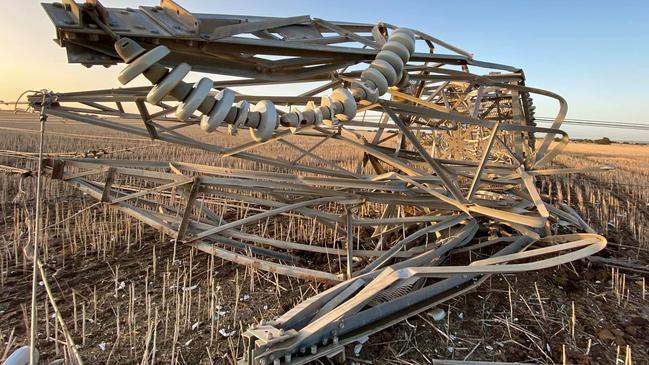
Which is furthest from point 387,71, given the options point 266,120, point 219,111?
point 219,111

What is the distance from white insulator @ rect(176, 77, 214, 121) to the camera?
3.81 ft

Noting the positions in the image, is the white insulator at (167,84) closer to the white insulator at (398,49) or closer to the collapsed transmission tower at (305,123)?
the collapsed transmission tower at (305,123)

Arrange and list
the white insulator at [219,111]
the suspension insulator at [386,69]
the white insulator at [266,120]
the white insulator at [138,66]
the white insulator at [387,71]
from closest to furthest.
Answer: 1. the white insulator at [138,66]
2. the white insulator at [219,111]
3. the white insulator at [266,120]
4. the suspension insulator at [386,69]
5. the white insulator at [387,71]

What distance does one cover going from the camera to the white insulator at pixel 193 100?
3.81 ft

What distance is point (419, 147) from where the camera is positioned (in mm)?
2691

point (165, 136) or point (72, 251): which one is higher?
point (165, 136)

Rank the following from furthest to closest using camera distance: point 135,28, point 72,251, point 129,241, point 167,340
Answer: point 129,241
point 72,251
point 167,340
point 135,28

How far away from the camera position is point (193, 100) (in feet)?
3.80

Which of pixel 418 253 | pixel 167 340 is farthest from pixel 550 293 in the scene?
pixel 167 340

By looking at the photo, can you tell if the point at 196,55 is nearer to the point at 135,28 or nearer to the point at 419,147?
the point at 135,28

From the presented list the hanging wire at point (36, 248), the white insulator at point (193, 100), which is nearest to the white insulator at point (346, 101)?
the white insulator at point (193, 100)

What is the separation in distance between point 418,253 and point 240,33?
8.19 feet

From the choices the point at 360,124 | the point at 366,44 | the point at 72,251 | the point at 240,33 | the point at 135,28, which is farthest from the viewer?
the point at 72,251

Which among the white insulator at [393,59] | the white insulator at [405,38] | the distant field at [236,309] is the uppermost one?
the white insulator at [405,38]
